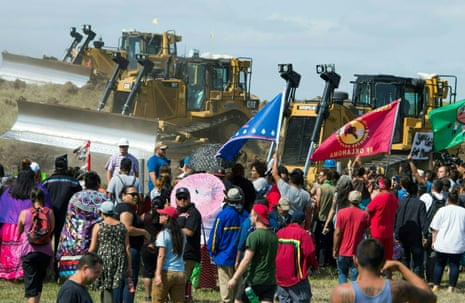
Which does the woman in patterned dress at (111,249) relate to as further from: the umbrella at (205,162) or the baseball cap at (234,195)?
the umbrella at (205,162)

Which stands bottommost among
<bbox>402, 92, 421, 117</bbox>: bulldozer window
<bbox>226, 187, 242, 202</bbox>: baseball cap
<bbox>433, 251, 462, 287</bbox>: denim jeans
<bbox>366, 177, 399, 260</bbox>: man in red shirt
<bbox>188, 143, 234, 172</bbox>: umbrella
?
<bbox>433, 251, 462, 287</bbox>: denim jeans

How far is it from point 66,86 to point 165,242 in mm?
40990

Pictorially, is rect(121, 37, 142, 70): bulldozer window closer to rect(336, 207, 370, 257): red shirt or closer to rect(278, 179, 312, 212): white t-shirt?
rect(278, 179, 312, 212): white t-shirt

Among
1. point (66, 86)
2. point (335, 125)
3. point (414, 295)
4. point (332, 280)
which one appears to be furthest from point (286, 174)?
point (66, 86)

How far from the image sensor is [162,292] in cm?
1071

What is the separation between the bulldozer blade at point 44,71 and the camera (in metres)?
50.5

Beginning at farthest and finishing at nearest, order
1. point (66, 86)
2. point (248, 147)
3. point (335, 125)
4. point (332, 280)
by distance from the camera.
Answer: point (66, 86)
point (248, 147)
point (335, 125)
point (332, 280)

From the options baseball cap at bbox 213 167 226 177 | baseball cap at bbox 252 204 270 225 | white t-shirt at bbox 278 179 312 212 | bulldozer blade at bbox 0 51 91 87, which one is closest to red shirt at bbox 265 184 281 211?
white t-shirt at bbox 278 179 312 212

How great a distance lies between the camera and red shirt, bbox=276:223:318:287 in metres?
10.8

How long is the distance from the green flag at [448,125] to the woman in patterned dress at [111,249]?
29.6 feet

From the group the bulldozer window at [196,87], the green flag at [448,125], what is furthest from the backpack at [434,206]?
the bulldozer window at [196,87]

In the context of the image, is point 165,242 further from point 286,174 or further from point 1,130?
point 1,130

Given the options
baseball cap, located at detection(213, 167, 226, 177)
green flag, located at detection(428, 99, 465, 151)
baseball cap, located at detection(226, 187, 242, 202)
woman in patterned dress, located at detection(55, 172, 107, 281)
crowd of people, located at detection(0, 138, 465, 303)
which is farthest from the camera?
green flag, located at detection(428, 99, 465, 151)

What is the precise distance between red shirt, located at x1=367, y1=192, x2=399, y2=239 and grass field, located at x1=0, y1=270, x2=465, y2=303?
41.1 inches
